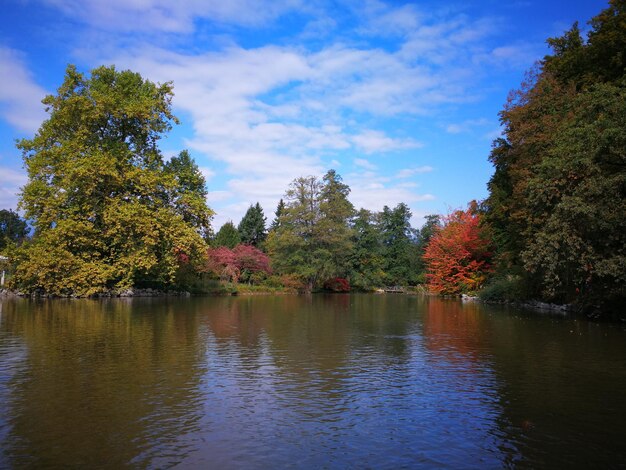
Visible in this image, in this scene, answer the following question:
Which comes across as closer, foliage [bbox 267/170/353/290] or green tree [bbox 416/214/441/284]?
foliage [bbox 267/170/353/290]

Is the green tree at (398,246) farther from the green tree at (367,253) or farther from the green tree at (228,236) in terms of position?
the green tree at (228,236)

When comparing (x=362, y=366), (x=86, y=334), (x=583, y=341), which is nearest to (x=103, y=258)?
(x=86, y=334)

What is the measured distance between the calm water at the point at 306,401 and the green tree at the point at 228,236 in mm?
53029

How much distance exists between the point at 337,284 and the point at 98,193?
3335 cm

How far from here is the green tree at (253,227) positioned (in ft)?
250

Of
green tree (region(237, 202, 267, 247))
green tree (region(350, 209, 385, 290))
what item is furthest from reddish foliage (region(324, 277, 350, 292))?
green tree (region(237, 202, 267, 247))

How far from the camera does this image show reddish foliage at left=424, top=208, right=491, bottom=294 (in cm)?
4684

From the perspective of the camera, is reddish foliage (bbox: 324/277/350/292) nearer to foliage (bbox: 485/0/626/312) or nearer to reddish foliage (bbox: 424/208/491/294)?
reddish foliage (bbox: 424/208/491/294)

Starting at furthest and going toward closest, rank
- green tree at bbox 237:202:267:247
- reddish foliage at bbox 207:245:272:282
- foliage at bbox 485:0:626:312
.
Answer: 1. green tree at bbox 237:202:267:247
2. reddish foliage at bbox 207:245:272:282
3. foliage at bbox 485:0:626:312

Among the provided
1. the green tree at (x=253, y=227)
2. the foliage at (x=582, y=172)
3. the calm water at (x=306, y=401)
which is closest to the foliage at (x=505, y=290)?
the foliage at (x=582, y=172)

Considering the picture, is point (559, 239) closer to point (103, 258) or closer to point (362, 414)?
point (362, 414)

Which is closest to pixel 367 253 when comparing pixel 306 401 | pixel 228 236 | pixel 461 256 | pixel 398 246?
pixel 398 246

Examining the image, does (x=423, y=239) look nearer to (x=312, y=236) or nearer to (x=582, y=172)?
(x=312, y=236)

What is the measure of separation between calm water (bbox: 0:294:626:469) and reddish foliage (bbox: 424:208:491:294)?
32.1 m
